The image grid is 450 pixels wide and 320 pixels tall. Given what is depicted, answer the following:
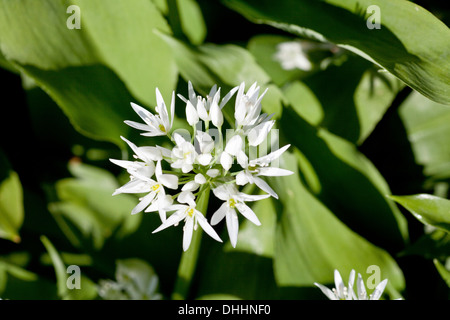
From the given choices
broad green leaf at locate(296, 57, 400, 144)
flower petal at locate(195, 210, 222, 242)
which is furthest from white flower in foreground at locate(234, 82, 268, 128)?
broad green leaf at locate(296, 57, 400, 144)

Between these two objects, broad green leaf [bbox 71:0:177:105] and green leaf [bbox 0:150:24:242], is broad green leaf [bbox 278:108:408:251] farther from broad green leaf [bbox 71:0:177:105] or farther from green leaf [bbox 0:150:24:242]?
green leaf [bbox 0:150:24:242]

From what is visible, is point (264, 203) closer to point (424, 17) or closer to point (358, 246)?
point (358, 246)

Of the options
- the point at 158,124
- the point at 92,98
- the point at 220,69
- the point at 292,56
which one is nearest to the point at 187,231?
the point at 158,124

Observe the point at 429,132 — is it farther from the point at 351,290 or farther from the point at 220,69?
the point at 220,69

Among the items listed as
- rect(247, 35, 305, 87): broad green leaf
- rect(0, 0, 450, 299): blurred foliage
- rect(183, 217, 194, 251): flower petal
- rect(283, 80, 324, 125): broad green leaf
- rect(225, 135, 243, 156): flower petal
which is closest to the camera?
rect(225, 135, 243, 156): flower petal

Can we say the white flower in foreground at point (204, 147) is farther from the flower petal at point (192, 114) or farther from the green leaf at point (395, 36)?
the green leaf at point (395, 36)
